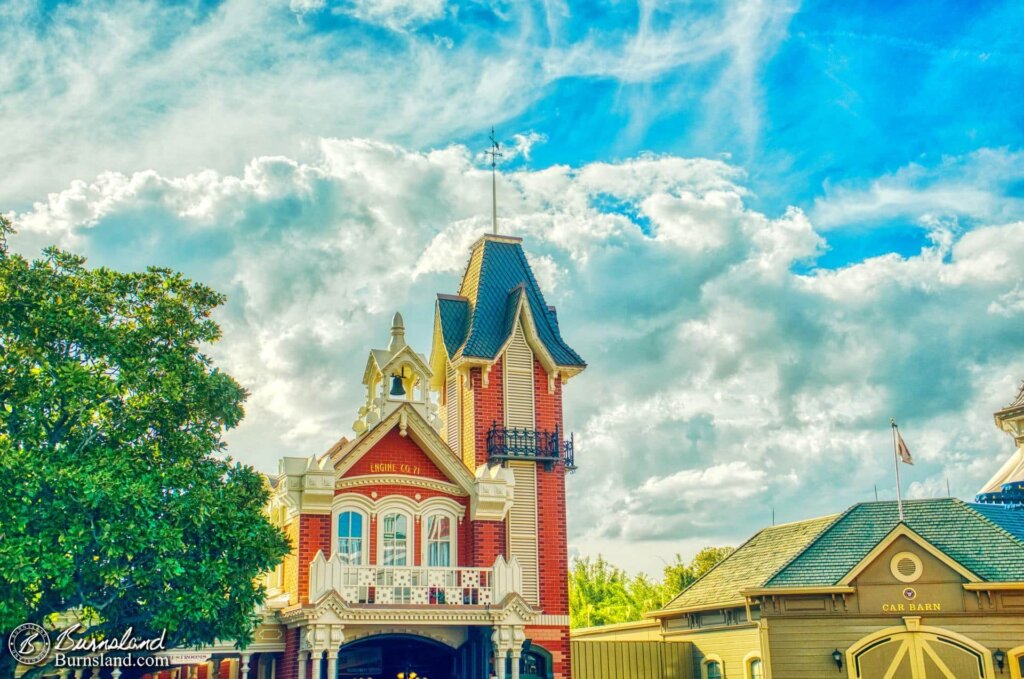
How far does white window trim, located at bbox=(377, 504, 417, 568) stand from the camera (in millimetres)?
28781

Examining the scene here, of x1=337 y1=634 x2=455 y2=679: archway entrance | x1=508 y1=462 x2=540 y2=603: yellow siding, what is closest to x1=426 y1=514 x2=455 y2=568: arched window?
x1=337 y1=634 x2=455 y2=679: archway entrance

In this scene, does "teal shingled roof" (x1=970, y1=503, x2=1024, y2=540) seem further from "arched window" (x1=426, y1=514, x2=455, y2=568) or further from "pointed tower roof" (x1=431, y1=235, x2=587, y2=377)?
"arched window" (x1=426, y1=514, x2=455, y2=568)

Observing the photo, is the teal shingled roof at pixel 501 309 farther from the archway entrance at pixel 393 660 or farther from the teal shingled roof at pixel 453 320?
the archway entrance at pixel 393 660

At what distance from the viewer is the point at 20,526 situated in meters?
20.2

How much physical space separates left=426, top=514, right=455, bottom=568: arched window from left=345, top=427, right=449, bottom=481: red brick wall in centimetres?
115

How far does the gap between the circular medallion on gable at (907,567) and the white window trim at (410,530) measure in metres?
12.9

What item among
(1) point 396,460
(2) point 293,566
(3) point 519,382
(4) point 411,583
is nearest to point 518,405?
(3) point 519,382

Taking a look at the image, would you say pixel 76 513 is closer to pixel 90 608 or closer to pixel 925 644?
pixel 90 608

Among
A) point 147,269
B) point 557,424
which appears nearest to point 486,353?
point 557,424

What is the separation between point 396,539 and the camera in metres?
29.1

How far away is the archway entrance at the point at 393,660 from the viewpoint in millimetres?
28500

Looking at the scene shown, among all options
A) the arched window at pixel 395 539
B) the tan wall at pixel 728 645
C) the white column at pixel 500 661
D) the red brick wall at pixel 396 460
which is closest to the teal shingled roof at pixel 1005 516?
Answer: the tan wall at pixel 728 645

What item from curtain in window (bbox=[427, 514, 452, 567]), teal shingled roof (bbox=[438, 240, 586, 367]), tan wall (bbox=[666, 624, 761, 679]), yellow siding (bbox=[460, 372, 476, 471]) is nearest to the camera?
curtain in window (bbox=[427, 514, 452, 567])

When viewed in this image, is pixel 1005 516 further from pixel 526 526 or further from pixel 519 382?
pixel 519 382
